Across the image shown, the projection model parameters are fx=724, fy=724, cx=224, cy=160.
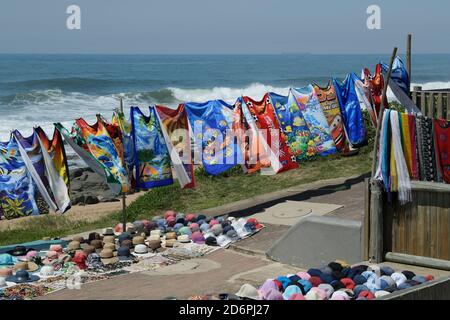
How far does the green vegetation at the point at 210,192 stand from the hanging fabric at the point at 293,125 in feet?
5.83

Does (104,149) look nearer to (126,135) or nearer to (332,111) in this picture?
(126,135)

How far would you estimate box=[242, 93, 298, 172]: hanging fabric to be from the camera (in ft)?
46.8

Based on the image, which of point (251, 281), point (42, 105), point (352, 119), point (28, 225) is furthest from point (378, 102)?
point (42, 105)

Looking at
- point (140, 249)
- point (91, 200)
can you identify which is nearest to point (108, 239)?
point (140, 249)

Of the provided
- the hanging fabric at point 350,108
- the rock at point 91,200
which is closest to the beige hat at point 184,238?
the hanging fabric at point 350,108

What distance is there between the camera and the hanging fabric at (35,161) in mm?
11953

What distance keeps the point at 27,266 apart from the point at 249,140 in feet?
17.0

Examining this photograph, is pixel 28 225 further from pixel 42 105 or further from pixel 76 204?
pixel 42 105

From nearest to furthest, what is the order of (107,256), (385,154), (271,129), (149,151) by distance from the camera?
(385,154) → (107,256) → (149,151) → (271,129)

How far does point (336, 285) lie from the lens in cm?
829

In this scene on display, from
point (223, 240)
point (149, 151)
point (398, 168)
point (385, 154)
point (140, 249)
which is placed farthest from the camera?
point (149, 151)

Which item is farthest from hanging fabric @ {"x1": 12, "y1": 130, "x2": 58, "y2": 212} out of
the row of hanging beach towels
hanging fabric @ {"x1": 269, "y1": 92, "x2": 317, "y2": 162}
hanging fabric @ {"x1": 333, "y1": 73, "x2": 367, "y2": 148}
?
hanging fabric @ {"x1": 333, "y1": 73, "x2": 367, "y2": 148}

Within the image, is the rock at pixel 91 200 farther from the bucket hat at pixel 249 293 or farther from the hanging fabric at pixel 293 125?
the bucket hat at pixel 249 293

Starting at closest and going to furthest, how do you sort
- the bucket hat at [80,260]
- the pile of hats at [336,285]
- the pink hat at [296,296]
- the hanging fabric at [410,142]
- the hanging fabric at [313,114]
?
the pink hat at [296,296]
the pile of hats at [336,285]
the hanging fabric at [410,142]
the bucket hat at [80,260]
the hanging fabric at [313,114]
